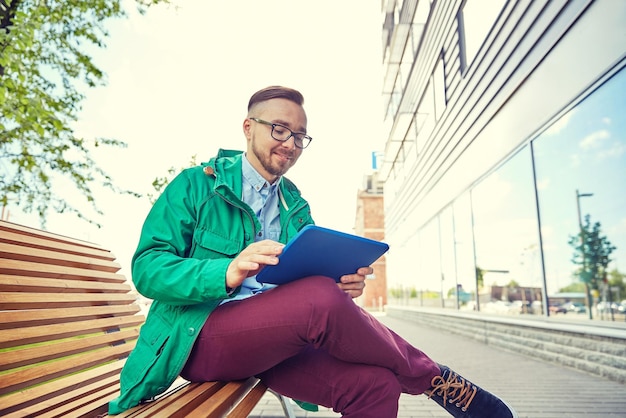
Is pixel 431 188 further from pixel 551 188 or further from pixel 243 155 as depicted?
pixel 243 155

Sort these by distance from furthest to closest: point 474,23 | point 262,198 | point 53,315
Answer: point 474,23, point 262,198, point 53,315

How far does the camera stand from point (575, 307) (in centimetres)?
575

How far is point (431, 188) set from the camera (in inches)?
506

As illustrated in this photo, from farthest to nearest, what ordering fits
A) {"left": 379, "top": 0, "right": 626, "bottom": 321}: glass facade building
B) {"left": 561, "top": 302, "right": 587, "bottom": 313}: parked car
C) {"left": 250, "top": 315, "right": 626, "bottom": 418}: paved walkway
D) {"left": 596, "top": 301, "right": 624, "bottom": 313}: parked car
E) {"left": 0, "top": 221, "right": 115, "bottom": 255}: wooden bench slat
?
{"left": 561, "top": 302, "right": 587, "bottom": 313}: parked car → {"left": 379, "top": 0, "right": 626, "bottom": 321}: glass facade building → {"left": 596, "top": 301, "right": 624, "bottom": 313}: parked car → {"left": 250, "top": 315, "right": 626, "bottom": 418}: paved walkway → {"left": 0, "top": 221, "right": 115, "bottom": 255}: wooden bench slat

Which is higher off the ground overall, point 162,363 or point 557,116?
point 557,116

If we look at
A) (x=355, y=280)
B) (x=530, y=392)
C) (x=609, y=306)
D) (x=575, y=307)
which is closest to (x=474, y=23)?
(x=575, y=307)

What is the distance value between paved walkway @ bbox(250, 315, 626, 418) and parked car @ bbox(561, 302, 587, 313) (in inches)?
28.3

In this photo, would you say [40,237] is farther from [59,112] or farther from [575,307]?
[575,307]

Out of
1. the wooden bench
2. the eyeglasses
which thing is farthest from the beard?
the wooden bench

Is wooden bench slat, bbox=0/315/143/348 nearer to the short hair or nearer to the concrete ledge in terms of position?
the short hair

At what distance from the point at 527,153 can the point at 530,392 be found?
12.1 ft

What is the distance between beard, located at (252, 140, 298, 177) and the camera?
2.19m

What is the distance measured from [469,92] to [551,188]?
10.3 ft

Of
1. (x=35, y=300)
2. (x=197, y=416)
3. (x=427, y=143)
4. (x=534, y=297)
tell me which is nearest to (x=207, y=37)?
(x=427, y=143)
